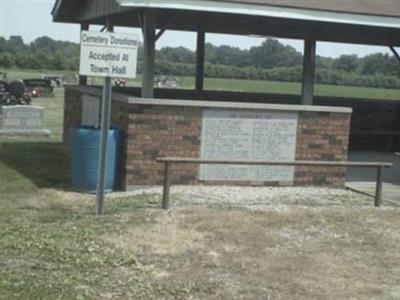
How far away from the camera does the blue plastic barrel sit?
11.2m

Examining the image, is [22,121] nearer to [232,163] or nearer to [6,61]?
[232,163]

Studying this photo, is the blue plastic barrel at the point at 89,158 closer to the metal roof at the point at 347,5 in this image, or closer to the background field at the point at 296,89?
the metal roof at the point at 347,5

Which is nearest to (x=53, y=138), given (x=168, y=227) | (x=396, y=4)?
(x=396, y=4)

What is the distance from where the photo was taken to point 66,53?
111m

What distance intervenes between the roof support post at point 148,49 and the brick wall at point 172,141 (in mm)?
482

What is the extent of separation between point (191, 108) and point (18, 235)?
A: 4.36 m

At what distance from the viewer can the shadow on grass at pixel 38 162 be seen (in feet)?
40.3

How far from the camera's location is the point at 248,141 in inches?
479

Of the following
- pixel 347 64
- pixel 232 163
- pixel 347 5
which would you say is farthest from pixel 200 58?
pixel 347 64

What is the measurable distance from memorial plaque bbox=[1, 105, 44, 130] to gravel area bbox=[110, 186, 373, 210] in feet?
33.7

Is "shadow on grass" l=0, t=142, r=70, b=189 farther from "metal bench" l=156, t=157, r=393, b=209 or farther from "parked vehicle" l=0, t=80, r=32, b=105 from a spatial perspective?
"parked vehicle" l=0, t=80, r=32, b=105

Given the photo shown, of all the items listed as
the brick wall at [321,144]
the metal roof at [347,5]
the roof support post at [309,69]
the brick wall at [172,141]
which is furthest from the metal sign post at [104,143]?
the roof support post at [309,69]

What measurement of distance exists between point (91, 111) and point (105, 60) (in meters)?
5.48

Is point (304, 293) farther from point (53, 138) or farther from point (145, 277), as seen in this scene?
point (53, 138)
